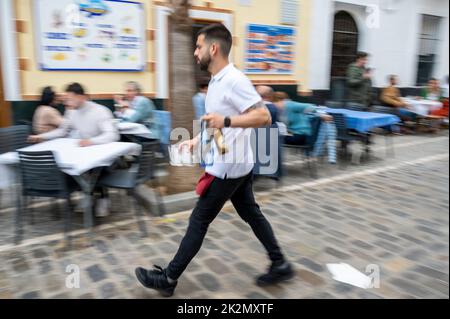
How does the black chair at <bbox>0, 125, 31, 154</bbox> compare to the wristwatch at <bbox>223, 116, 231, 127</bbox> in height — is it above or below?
below

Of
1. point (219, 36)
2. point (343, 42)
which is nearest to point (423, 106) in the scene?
point (343, 42)

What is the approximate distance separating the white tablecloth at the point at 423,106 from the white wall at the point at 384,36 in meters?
1.48

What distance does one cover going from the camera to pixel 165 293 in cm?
280

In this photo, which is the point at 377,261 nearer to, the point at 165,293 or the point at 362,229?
the point at 362,229

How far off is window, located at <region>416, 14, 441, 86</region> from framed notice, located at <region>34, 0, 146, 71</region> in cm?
995

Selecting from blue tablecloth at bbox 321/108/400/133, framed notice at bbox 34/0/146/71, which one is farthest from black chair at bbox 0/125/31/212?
blue tablecloth at bbox 321/108/400/133

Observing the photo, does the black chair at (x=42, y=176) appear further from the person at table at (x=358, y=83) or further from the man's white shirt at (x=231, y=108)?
the person at table at (x=358, y=83)

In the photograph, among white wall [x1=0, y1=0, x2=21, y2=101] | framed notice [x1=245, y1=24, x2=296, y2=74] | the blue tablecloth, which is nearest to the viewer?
white wall [x1=0, y1=0, x2=21, y2=101]

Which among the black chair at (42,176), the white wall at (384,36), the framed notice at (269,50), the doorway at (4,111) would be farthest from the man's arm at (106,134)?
the white wall at (384,36)

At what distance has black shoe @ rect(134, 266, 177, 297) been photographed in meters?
2.76

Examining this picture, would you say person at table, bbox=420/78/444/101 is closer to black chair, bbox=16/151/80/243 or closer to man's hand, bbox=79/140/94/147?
man's hand, bbox=79/140/94/147

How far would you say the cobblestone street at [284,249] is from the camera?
2.96 meters

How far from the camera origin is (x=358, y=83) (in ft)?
28.9
